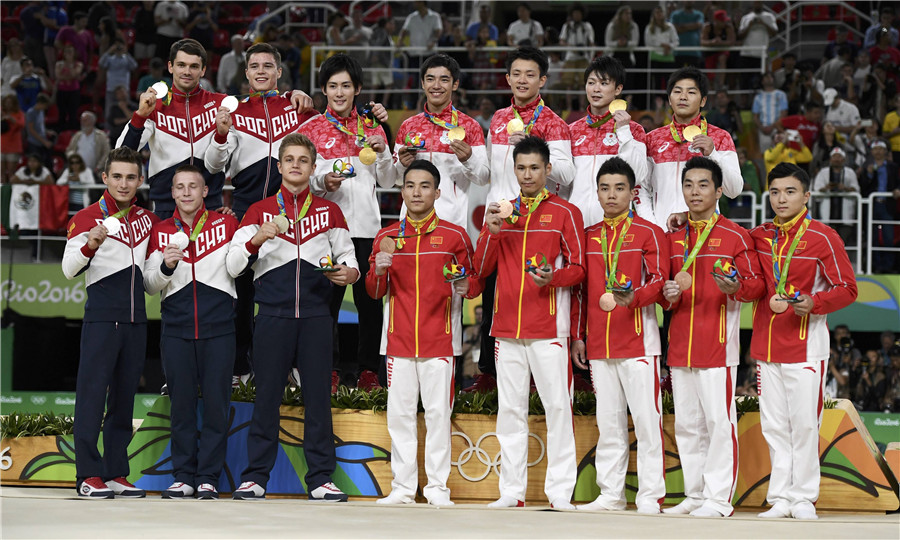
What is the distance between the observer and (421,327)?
20.0 ft

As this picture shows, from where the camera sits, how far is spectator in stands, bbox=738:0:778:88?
A: 609 inches

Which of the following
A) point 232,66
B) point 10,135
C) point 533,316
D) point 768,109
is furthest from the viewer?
point 232,66

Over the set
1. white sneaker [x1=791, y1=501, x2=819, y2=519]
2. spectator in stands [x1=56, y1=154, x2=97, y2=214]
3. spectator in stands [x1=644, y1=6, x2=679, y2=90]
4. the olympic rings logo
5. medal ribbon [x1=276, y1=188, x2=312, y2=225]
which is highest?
spectator in stands [x1=644, y1=6, x2=679, y2=90]

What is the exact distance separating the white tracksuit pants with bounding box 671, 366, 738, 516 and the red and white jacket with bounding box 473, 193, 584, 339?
2.58ft

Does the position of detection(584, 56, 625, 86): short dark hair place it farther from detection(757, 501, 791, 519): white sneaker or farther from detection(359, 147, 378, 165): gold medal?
detection(757, 501, 791, 519): white sneaker

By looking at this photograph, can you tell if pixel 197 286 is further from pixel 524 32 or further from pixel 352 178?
pixel 524 32

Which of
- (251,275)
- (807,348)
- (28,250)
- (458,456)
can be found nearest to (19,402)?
(28,250)

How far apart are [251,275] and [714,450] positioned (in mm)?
3130

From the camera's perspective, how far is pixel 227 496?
21.0 ft

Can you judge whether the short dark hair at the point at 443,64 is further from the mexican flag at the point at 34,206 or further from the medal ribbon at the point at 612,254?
the mexican flag at the point at 34,206

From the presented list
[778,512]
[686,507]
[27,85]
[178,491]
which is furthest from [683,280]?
[27,85]

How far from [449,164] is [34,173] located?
888 centimetres

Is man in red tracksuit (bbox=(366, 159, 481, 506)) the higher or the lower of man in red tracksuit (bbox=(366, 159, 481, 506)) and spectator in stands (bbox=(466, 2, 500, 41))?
the lower

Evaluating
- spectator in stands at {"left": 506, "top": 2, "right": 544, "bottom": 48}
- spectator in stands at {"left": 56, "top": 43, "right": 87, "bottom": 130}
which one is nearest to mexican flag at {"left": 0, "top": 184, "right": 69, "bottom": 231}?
spectator in stands at {"left": 56, "top": 43, "right": 87, "bottom": 130}
